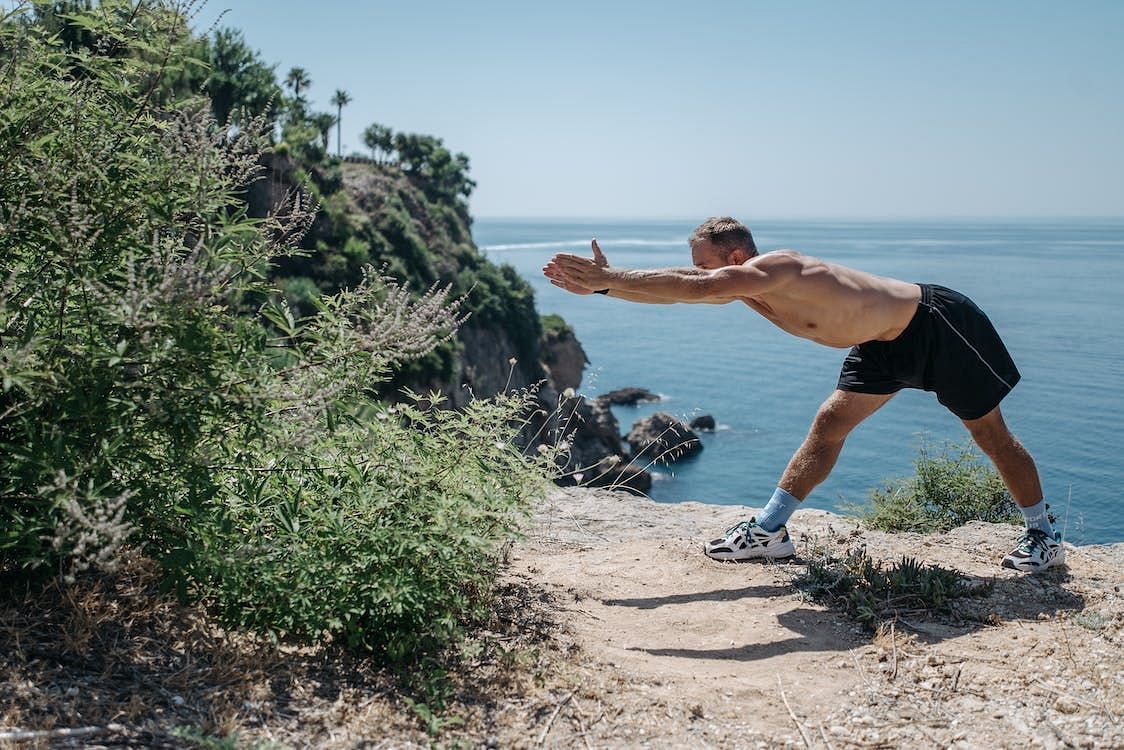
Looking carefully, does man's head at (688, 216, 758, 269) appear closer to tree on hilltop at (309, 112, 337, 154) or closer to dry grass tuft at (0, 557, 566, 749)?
dry grass tuft at (0, 557, 566, 749)

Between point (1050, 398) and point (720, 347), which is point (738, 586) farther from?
point (720, 347)

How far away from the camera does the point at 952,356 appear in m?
4.89

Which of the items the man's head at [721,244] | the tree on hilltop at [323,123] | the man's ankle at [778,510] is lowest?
the man's ankle at [778,510]

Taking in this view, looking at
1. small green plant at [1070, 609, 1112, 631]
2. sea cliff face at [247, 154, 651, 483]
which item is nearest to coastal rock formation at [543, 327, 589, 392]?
sea cliff face at [247, 154, 651, 483]

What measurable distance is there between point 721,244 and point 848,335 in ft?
2.72

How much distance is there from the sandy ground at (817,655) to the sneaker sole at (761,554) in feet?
0.15

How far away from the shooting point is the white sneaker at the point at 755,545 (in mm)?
5320

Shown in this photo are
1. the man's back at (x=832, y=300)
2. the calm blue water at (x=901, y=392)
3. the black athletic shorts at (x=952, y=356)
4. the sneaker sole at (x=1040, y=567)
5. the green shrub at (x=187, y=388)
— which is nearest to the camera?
the green shrub at (x=187, y=388)

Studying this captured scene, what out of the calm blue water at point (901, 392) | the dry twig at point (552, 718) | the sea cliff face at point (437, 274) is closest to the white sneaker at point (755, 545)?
the calm blue water at point (901, 392)

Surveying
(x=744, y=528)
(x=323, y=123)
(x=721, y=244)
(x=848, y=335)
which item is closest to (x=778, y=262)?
(x=721, y=244)

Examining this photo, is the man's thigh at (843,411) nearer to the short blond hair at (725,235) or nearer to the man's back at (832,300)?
the man's back at (832,300)

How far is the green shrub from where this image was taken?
2.98 m

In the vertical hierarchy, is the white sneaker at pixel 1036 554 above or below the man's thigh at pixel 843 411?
below

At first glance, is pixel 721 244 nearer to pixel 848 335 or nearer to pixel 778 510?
pixel 848 335
